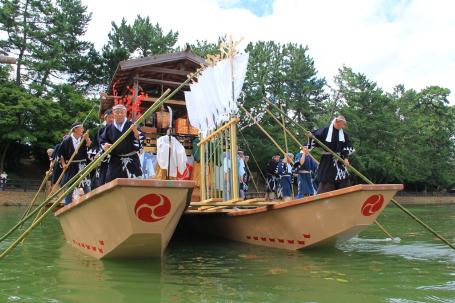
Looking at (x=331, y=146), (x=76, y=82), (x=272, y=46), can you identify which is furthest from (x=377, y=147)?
(x=331, y=146)

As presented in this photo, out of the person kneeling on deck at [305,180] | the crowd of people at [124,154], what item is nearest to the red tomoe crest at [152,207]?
the crowd of people at [124,154]

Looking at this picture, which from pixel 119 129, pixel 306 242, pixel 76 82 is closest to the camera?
pixel 119 129

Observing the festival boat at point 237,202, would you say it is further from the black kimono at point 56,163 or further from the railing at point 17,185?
the railing at point 17,185

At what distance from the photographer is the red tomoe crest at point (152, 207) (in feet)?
13.5

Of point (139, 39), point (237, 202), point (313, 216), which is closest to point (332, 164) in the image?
point (313, 216)

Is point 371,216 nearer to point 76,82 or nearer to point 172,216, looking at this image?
point 172,216

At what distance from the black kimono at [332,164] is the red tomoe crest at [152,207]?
2.59m

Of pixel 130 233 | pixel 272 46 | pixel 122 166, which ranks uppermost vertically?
pixel 272 46

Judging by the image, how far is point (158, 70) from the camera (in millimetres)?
12414

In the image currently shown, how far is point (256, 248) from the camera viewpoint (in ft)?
20.1

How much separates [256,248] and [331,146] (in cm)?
174

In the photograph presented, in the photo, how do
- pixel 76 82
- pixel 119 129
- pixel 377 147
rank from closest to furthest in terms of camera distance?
pixel 119 129 → pixel 76 82 → pixel 377 147

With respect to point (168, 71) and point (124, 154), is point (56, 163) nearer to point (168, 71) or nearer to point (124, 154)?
point (124, 154)

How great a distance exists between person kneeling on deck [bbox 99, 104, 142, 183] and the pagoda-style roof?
6.94 m
